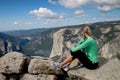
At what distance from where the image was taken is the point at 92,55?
1798 centimetres

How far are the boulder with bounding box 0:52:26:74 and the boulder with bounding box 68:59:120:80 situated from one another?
409 centimetres

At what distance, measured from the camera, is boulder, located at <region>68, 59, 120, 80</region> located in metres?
17.2

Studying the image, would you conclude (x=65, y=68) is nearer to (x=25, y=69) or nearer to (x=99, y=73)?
(x=99, y=73)

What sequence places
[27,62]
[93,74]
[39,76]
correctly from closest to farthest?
[93,74] < [39,76] < [27,62]

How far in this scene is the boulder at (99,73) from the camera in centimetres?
1717

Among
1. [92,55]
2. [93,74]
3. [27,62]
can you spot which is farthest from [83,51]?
[27,62]

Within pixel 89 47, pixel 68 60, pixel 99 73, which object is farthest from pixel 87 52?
pixel 99 73

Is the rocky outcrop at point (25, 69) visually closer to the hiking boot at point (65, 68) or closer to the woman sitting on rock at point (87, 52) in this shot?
the hiking boot at point (65, 68)

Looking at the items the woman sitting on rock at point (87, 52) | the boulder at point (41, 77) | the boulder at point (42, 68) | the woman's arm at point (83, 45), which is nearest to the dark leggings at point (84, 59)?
the woman sitting on rock at point (87, 52)

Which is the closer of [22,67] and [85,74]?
[85,74]

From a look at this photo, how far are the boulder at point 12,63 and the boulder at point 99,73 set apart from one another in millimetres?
4086

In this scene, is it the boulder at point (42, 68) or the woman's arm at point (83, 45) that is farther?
the boulder at point (42, 68)

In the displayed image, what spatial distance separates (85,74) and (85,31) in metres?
3.18

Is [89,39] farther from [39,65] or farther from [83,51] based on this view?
[39,65]
